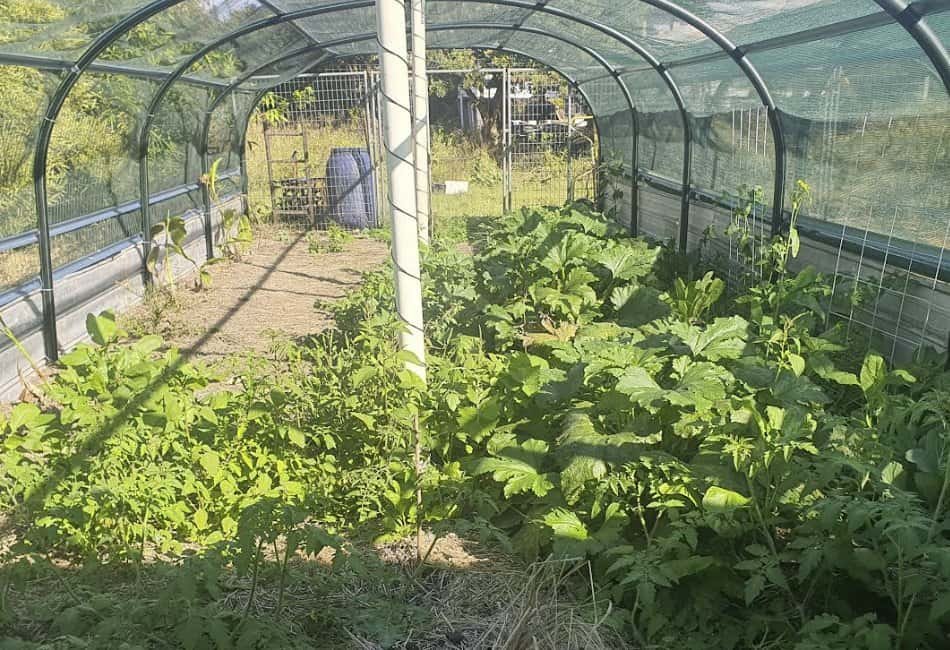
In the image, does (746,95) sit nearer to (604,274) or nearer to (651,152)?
(604,274)

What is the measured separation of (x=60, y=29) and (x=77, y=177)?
1.83 metres

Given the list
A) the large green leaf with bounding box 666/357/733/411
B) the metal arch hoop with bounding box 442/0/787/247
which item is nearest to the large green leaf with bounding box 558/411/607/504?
the large green leaf with bounding box 666/357/733/411

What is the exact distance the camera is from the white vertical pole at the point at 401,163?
3650mm

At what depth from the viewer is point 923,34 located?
438 cm

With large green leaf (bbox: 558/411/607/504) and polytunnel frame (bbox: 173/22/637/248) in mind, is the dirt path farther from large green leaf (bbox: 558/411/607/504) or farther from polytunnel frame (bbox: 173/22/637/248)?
large green leaf (bbox: 558/411/607/504)

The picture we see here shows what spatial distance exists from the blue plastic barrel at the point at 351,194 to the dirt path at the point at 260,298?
1169mm

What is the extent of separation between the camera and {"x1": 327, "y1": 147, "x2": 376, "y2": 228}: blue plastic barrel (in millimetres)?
13930

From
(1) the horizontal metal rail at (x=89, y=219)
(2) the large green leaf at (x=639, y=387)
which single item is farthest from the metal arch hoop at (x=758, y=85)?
(1) the horizontal metal rail at (x=89, y=219)

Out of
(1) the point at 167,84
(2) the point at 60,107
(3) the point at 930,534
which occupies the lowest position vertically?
(3) the point at 930,534

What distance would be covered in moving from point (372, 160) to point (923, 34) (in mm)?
10483

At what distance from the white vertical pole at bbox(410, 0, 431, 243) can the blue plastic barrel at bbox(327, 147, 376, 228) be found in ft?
17.6

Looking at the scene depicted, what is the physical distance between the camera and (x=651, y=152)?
1063 centimetres

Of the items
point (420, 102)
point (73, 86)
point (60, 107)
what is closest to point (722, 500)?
point (420, 102)

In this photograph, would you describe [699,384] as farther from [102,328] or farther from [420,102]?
[420,102]
